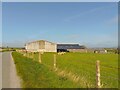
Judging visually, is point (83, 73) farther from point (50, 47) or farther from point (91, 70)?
point (50, 47)

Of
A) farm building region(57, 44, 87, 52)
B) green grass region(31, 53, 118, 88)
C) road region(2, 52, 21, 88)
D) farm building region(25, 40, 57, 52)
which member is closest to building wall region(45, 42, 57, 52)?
farm building region(25, 40, 57, 52)

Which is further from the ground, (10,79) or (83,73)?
(10,79)

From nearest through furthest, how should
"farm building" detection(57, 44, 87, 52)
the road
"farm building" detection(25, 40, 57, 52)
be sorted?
1. the road
2. "farm building" detection(25, 40, 57, 52)
3. "farm building" detection(57, 44, 87, 52)

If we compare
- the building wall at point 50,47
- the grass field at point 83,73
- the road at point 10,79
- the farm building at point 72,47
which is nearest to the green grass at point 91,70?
the grass field at point 83,73

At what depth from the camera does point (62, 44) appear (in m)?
135

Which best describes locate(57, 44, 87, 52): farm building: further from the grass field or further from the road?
the road

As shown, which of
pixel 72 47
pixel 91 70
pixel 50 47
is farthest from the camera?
pixel 72 47

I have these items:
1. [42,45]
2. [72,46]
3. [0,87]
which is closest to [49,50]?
[42,45]

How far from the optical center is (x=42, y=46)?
105m

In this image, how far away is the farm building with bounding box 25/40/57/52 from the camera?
341ft

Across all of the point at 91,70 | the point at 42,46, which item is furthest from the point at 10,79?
the point at 42,46

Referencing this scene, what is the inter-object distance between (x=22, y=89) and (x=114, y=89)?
361 centimetres

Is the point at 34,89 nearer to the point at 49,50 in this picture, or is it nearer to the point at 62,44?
the point at 49,50

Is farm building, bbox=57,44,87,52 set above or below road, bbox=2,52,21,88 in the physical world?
below
